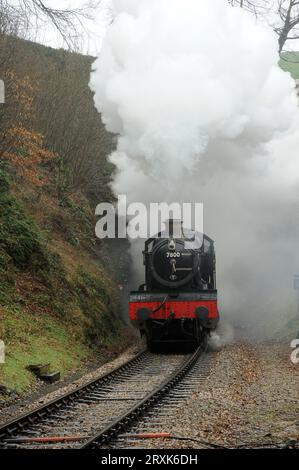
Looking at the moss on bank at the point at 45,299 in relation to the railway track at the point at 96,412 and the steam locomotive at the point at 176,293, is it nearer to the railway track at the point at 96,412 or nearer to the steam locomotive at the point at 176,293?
the railway track at the point at 96,412

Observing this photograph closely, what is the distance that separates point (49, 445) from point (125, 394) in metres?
Result: 3.03

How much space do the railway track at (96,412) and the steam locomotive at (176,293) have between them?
186cm

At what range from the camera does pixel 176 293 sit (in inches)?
532

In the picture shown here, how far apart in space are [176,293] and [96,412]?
583 centimetres

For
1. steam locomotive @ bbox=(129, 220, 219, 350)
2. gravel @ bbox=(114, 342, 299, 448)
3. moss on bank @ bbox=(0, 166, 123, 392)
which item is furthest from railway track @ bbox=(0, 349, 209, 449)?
steam locomotive @ bbox=(129, 220, 219, 350)

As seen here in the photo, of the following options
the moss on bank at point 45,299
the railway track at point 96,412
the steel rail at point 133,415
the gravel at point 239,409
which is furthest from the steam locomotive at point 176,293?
the steel rail at point 133,415

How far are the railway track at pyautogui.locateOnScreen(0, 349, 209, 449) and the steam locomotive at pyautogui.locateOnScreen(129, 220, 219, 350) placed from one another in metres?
1.86

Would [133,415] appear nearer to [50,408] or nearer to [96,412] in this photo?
[96,412]

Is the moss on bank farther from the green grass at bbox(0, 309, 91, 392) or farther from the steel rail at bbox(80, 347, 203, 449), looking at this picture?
the steel rail at bbox(80, 347, 203, 449)

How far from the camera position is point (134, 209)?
16875mm

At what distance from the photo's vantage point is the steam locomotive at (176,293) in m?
13.4

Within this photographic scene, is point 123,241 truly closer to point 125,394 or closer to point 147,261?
point 147,261

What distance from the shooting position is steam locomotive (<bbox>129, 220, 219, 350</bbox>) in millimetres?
13398

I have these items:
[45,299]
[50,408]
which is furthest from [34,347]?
[50,408]
